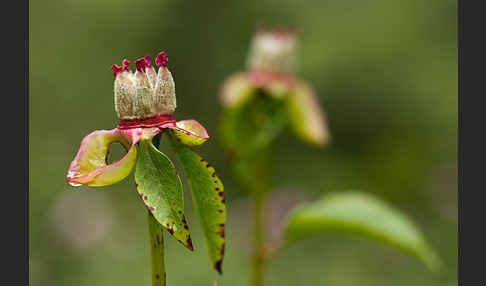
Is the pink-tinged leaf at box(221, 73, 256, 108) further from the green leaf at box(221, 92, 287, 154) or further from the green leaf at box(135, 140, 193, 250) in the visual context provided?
the green leaf at box(135, 140, 193, 250)

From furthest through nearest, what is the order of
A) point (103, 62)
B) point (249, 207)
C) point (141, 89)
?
point (103, 62) → point (249, 207) → point (141, 89)

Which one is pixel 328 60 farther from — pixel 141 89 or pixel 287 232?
pixel 141 89

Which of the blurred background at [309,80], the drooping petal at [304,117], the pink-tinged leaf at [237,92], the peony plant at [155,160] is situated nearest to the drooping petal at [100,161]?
the peony plant at [155,160]

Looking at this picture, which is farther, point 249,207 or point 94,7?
point 94,7

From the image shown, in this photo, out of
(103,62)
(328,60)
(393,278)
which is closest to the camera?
(393,278)

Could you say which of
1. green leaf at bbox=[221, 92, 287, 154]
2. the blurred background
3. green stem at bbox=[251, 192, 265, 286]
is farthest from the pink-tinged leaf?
the blurred background

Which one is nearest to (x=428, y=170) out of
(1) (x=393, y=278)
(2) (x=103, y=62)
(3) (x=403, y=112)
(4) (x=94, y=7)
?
(3) (x=403, y=112)
